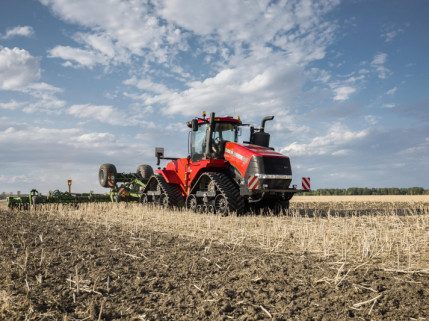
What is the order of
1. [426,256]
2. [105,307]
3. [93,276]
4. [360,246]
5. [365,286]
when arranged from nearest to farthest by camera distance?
[105,307] < [365,286] < [93,276] < [426,256] < [360,246]

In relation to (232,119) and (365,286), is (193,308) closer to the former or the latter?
(365,286)

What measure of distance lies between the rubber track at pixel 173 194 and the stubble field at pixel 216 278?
5866 mm

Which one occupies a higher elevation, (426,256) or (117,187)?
(117,187)

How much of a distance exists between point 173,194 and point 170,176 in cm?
85

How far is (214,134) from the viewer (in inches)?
440

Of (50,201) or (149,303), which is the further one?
(50,201)

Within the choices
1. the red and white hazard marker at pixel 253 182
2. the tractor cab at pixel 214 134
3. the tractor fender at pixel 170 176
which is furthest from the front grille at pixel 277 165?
the tractor fender at pixel 170 176

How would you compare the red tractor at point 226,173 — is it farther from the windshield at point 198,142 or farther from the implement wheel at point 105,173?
the implement wheel at point 105,173

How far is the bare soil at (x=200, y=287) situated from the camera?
3.21 metres

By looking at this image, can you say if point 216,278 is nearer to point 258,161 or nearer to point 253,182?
point 253,182

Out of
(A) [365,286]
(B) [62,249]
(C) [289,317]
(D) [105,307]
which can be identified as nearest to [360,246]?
(A) [365,286]

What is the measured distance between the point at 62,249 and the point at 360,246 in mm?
4835

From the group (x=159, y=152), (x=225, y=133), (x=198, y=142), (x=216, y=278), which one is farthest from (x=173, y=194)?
(x=216, y=278)

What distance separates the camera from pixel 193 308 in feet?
10.7
